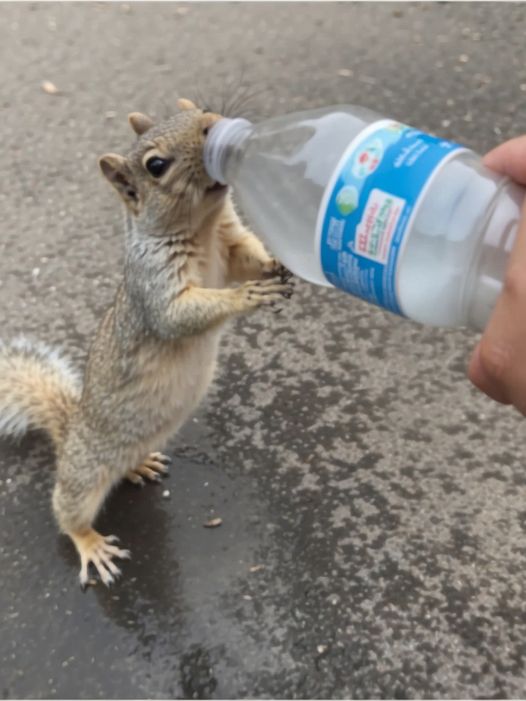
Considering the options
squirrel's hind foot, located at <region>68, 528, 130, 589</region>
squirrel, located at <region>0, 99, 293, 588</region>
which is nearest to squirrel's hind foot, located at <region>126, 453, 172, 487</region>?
squirrel, located at <region>0, 99, 293, 588</region>

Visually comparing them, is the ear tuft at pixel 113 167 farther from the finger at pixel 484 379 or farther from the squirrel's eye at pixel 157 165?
the finger at pixel 484 379

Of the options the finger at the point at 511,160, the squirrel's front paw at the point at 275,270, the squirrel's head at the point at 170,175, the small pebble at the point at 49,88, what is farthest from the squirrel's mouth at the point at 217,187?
the small pebble at the point at 49,88

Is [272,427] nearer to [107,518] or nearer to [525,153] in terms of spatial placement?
[107,518]

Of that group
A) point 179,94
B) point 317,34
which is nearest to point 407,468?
point 179,94

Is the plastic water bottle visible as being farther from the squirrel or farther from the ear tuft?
the ear tuft

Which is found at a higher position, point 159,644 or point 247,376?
point 247,376

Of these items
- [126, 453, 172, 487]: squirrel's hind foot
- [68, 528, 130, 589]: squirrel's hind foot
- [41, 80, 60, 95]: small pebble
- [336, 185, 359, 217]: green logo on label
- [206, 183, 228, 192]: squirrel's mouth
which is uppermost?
[336, 185, 359, 217]: green logo on label

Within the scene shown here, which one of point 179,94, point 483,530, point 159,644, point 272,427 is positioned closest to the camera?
point 159,644

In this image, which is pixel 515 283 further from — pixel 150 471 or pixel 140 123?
pixel 150 471
